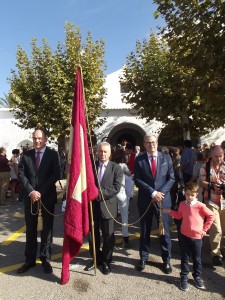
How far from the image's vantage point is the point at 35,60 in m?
15.3

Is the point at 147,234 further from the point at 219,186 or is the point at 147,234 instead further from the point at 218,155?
the point at 218,155

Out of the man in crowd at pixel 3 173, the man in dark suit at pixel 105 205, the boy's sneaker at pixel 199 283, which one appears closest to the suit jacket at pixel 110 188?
the man in dark suit at pixel 105 205

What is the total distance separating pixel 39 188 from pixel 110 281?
1.58 meters

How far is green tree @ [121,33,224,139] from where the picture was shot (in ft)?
44.4

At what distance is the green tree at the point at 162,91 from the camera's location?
13.5 metres

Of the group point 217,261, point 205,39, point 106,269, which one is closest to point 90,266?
point 106,269

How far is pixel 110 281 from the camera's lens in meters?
3.91

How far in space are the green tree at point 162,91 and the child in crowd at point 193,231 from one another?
9.56 metres

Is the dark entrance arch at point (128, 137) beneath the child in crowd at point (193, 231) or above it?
above

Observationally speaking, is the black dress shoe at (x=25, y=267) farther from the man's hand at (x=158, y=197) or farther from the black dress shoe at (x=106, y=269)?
the man's hand at (x=158, y=197)

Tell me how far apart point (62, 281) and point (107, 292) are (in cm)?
60

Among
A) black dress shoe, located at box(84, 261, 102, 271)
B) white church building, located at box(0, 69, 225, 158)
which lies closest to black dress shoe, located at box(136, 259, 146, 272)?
black dress shoe, located at box(84, 261, 102, 271)

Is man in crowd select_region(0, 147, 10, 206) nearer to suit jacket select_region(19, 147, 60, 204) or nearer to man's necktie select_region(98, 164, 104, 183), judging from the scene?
suit jacket select_region(19, 147, 60, 204)

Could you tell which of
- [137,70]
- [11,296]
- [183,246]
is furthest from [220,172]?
[137,70]
